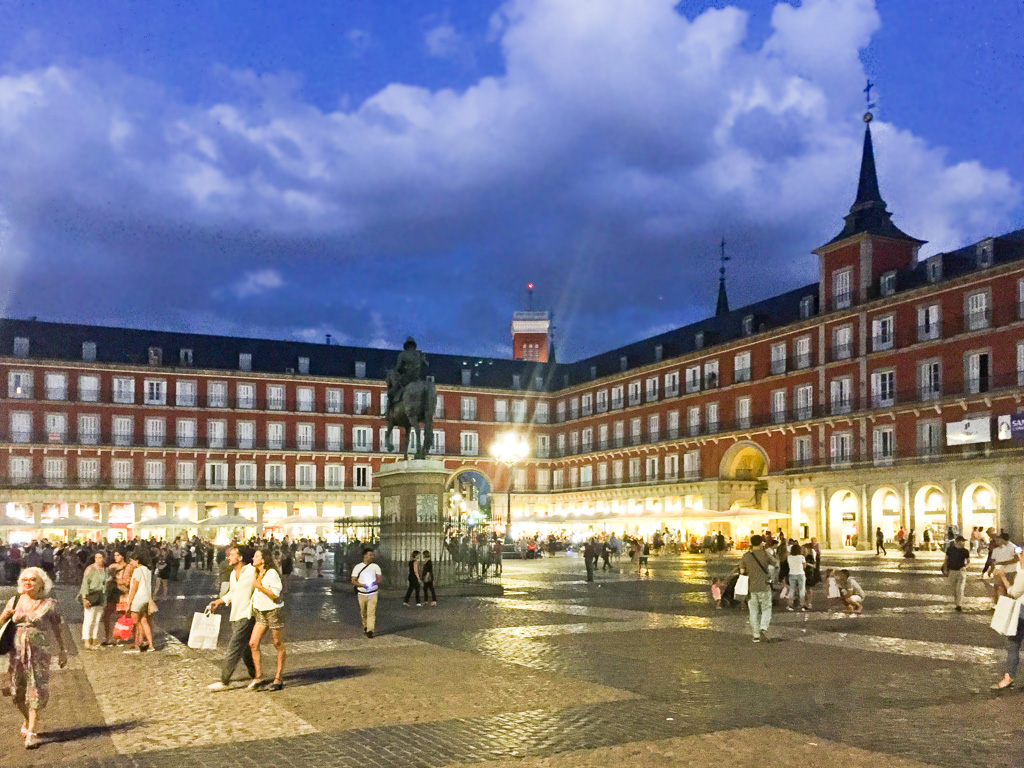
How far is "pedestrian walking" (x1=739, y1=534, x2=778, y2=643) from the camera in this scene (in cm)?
1414

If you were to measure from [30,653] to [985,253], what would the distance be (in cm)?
4414

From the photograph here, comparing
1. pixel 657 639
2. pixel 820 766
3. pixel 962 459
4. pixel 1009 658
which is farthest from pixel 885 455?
pixel 820 766

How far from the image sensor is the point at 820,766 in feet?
23.9

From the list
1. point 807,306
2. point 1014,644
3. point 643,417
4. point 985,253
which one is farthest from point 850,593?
point 643,417

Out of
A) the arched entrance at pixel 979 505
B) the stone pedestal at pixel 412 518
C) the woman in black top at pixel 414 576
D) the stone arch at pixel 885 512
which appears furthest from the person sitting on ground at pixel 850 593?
the stone arch at pixel 885 512

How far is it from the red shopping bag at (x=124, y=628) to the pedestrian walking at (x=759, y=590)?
26.4 ft

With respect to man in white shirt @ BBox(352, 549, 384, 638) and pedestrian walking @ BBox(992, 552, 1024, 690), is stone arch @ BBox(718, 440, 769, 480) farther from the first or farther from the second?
pedestrian walking @ BBox(992, 552, 1024, 690)

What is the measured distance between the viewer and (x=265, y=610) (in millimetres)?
10500

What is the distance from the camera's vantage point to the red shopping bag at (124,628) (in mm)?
13828

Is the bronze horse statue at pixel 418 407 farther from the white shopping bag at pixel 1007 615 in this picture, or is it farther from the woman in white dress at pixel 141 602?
the white shopping bag at pixel 1007 615

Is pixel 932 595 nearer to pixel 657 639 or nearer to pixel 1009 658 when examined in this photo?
pixel 657 639

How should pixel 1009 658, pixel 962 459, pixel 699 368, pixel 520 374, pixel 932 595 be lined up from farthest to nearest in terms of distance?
pixel 520 374 < pixel 699 368 < pixel 962 459 < pixel 932 595 < pixel 1009 658

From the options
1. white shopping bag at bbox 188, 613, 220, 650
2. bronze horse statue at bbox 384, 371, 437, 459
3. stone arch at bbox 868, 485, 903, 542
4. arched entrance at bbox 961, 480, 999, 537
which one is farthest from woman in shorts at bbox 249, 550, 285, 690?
stone arch at bbox 868, 485, 903, 542

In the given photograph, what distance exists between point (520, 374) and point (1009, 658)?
2879 inches
